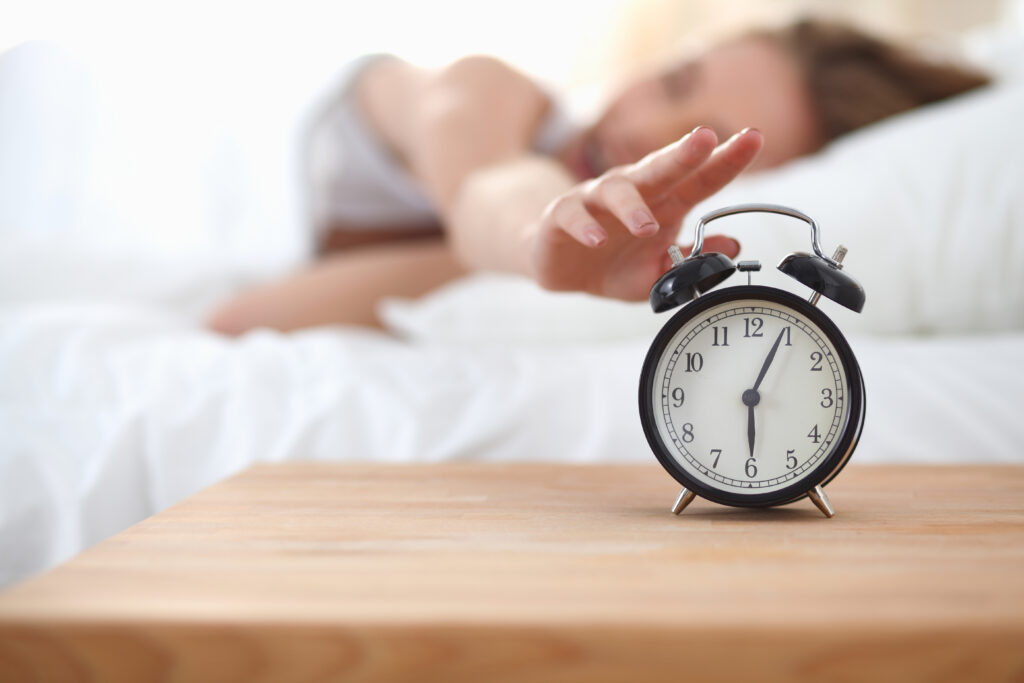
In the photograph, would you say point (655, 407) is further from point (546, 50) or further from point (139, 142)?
point (546, 50)

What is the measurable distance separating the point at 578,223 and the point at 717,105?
91 cm

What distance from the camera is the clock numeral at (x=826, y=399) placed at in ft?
1.92

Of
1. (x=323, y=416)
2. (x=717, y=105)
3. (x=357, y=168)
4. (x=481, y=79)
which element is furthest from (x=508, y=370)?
(x=357, y=168)

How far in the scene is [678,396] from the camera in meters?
0.60

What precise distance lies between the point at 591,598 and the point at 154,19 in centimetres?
265

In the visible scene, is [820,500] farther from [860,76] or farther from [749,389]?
[860,76]

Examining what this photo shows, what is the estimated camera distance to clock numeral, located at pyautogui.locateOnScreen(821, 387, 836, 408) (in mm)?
586

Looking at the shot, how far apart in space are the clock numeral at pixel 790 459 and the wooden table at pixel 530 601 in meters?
0.04

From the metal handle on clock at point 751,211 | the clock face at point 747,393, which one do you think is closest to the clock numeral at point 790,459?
the clock face at point 747,393

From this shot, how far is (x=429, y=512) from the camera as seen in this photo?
59 centimetres

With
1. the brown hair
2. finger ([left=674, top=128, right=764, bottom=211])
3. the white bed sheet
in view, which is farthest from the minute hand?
the brown hair

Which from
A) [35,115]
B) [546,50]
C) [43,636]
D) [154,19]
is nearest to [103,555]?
[43,636]

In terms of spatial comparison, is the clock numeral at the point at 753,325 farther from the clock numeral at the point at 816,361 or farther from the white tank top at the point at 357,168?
the white tank top at the point at 357,168

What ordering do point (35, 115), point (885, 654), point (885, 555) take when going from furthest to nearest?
1. point (35, 115)
2. point (885, 555)
3. point (885, 654)
